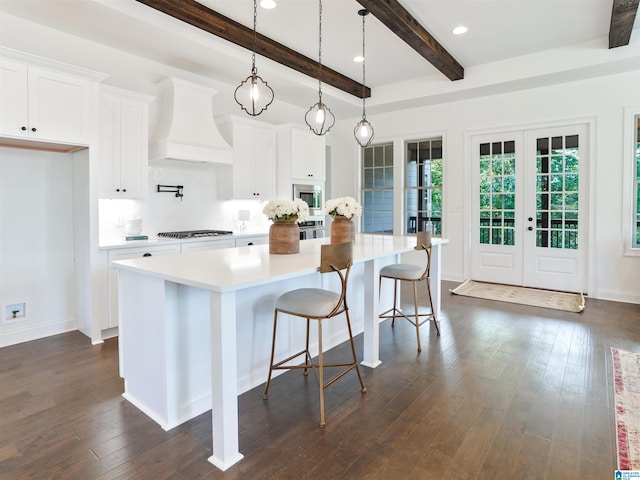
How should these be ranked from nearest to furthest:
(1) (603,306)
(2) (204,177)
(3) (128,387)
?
(3) (128,387) → (1) (603,306) → (2) (204,177)

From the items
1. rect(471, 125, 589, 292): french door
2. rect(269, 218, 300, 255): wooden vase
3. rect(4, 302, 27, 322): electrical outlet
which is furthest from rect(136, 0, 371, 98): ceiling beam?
rect(4, 302, 27, 322): electrical outlet

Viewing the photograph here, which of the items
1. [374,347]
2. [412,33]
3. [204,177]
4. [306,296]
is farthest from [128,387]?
[412,33]

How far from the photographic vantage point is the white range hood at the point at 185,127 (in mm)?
4137

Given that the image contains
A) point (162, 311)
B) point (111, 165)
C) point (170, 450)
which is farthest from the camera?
point (111, 165)

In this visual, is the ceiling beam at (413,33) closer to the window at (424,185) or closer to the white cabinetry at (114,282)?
the window at (424,185)

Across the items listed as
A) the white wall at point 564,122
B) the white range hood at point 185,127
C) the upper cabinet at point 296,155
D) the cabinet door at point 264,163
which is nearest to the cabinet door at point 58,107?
the white range hood at point 185,127

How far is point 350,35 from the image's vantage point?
422 centimetres

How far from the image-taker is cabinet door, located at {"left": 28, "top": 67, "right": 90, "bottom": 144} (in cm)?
310

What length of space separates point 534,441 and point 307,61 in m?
4.59

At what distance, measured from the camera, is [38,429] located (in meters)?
2.12

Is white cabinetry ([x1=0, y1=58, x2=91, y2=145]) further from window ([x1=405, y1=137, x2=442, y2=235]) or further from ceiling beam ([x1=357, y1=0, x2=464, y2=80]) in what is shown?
window ([x1=405, y1=137, x2=442, y2=235])

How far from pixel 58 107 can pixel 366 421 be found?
3441 millimetres

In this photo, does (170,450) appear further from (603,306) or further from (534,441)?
(603,306)

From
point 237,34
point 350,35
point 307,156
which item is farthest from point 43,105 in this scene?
point 307,156
